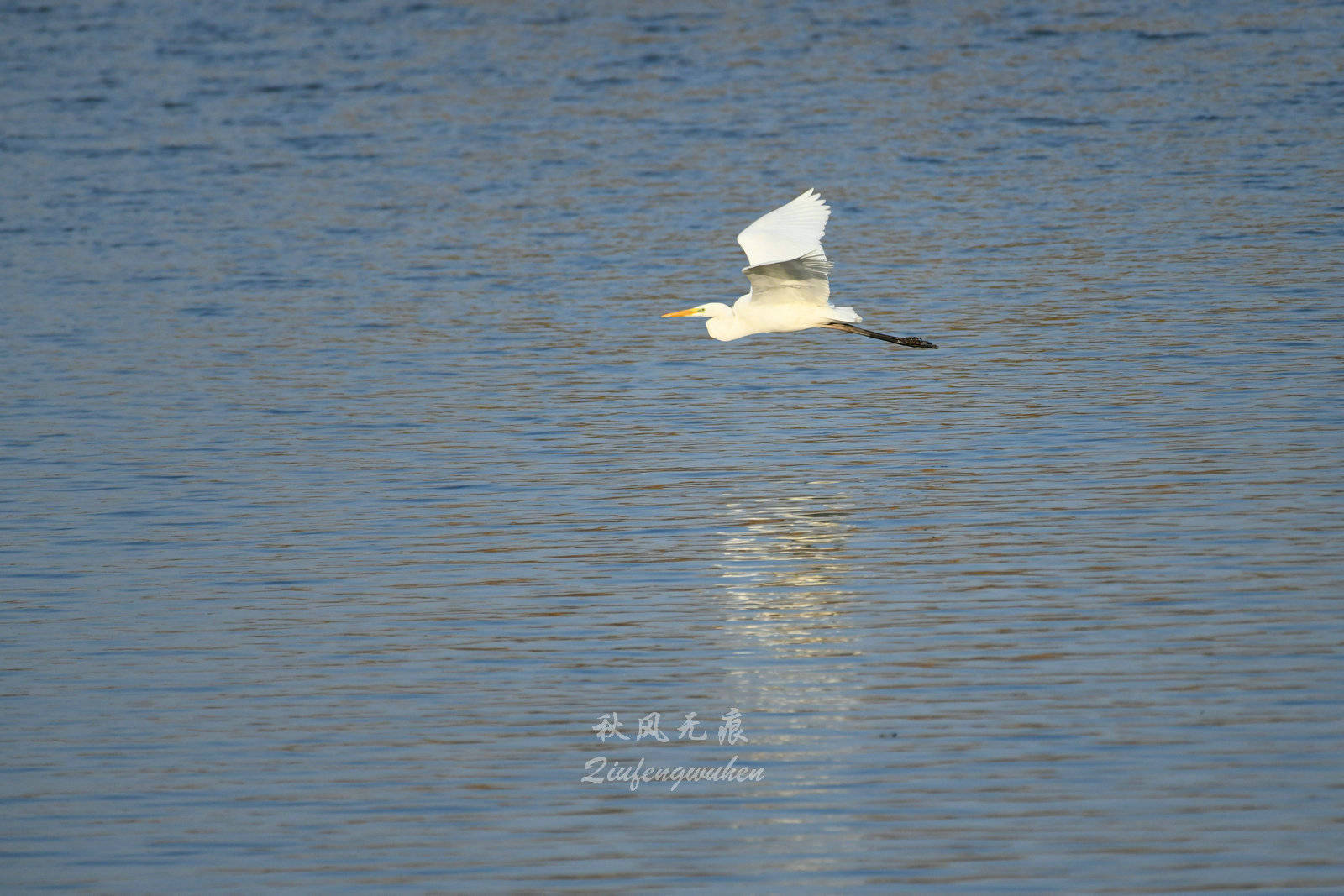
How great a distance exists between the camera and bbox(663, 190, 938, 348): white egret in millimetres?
10688

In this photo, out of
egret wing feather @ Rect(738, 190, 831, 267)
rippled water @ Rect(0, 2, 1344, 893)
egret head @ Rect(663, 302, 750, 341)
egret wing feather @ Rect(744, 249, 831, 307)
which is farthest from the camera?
egret head @ Rect(663, 302, 750, 341)

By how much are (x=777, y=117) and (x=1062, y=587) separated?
14843mm

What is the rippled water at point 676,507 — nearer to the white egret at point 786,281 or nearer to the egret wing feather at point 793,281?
the white egret at point 786,281

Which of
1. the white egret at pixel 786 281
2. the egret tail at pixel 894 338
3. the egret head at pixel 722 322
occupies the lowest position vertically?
the egret tail at pixel 894 338

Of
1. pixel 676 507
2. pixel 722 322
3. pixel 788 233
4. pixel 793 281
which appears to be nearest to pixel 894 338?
pixel 722 322

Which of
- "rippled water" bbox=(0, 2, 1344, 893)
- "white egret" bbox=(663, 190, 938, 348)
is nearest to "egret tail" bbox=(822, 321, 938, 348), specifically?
"white egret" bbox=(663, 190, 938, 348)

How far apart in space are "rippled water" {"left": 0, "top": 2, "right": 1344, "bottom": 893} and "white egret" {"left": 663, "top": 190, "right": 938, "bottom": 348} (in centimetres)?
58

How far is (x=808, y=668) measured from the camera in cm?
780

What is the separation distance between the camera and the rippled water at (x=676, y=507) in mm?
6613

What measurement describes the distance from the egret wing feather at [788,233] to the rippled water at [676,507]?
3.85ft

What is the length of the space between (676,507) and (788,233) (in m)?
1.77

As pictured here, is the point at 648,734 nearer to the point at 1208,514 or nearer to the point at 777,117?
the point at 1208,514

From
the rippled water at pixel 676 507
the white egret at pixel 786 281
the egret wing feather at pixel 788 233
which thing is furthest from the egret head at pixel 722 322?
the egret wing feather at pixel 788 233

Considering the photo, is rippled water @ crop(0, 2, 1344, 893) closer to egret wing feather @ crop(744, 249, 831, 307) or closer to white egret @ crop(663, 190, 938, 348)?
white egret @ crop(663, 190, 938, 348)
